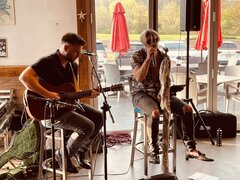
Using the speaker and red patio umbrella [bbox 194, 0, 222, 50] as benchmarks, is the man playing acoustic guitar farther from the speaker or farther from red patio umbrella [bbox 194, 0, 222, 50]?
red patio umbrella [bbox 194, 0, 222, 50]

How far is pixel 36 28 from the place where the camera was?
442 cm

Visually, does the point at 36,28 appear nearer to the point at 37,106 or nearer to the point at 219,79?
the point at 37,106

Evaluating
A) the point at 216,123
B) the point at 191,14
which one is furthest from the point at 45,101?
Result: the point at 216,123

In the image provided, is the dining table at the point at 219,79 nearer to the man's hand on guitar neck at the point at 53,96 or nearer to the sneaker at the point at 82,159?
the sneaker at the point at 82,159

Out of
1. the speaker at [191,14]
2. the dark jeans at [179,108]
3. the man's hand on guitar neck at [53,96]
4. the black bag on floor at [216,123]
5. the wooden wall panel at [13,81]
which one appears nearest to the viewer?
the man's hand on guitar neck at [53,96]

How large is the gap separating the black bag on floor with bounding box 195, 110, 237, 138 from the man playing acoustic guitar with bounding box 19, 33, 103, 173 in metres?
1.83

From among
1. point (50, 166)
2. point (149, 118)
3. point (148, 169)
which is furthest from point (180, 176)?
point (50, 166)

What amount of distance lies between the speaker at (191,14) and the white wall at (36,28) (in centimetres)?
123

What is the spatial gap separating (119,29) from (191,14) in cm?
100

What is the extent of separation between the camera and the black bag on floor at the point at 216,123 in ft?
15.5

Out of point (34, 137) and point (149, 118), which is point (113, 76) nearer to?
point (149, 118)

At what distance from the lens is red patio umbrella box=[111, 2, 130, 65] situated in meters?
4.79

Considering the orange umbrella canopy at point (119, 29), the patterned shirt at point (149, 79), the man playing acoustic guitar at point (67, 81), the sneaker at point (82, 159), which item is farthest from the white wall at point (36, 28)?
the sneaker at point (82, 159)

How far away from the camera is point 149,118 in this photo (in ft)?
12.1
